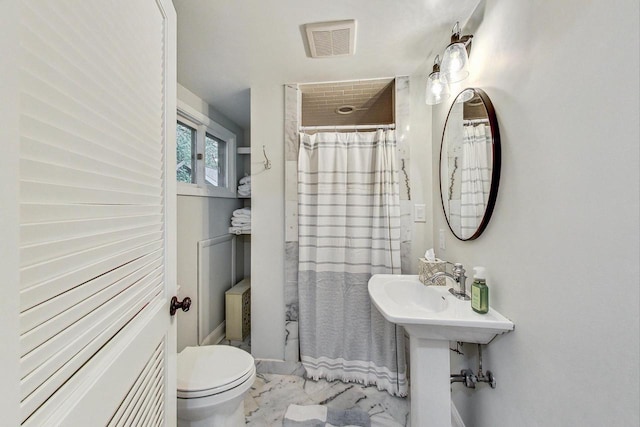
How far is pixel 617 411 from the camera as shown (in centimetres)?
63

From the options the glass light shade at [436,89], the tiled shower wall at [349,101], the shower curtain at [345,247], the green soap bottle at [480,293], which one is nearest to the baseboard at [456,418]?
the shower curtain at [345,247]

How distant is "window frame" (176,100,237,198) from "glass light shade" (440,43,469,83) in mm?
1771

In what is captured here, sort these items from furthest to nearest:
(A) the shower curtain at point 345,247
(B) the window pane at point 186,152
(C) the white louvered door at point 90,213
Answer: (B) the window pane at point 186,152 → (A) the shower curtain at point 345,247 → (C) the white louvered door at point 90,213

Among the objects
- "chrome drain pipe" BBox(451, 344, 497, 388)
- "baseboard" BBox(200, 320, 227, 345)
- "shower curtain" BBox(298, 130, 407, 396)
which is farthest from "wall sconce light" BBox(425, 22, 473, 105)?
"baseboard" BBox(200, 320, 227, 345)

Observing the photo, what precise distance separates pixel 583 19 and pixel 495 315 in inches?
40.7

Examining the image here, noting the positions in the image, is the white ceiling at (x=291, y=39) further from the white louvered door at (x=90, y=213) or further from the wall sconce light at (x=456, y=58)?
the white louvered door at (x=90, y=213)

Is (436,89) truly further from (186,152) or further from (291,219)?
(186,152)

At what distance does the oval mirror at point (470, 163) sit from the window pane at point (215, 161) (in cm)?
196

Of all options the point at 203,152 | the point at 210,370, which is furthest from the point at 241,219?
the point at 210,370

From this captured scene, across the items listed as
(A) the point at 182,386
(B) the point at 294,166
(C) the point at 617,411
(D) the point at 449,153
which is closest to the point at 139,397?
(A) the point at 182,386

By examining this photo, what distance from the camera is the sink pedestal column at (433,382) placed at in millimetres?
1130

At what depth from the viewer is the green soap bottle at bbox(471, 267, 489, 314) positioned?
1.07 m

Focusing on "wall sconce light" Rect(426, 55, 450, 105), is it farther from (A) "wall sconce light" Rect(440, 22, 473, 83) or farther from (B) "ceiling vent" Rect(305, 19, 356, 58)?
(B) "ceiling vent" Rect(305, 19, 356, 58)

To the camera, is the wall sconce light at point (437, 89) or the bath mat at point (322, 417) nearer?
the wall sconce light at point (437, 89)
